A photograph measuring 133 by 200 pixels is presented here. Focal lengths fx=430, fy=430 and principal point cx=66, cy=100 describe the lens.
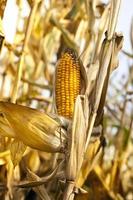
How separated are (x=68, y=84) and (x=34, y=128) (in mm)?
168

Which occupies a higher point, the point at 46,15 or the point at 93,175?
the point at 46,15

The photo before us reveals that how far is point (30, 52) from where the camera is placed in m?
3.24

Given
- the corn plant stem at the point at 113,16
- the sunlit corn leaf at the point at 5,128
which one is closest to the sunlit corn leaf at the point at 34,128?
the sunlit corn leaf at the point at 5,128

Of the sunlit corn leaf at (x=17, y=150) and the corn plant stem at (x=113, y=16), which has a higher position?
the corn plant stem at (x=113, y=16)

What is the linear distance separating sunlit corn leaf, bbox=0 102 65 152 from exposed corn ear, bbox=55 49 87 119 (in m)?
0.08

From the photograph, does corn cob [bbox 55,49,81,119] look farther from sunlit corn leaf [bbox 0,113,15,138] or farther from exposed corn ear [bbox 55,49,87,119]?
sunlit corn leaf [bbox 0,113,15,138]

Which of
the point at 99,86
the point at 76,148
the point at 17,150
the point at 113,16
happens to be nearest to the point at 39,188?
the point at 17,150

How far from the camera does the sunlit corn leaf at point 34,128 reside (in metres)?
1.26

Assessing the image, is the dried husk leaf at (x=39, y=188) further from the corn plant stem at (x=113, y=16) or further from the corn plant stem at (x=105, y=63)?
the corn plant stem at (x=113, y=16)

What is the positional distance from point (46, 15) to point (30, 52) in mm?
356

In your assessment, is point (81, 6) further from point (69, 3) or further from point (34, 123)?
point (34, 123)

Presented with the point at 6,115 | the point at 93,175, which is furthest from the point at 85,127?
the point at 93,175

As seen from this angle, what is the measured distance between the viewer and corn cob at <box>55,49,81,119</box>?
131 centimetres

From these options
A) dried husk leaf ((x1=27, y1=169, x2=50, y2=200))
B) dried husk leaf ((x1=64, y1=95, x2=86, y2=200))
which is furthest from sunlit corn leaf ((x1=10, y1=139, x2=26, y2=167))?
dried husk leaf ((x1=64, y1=95, x2=86, y2=200))
